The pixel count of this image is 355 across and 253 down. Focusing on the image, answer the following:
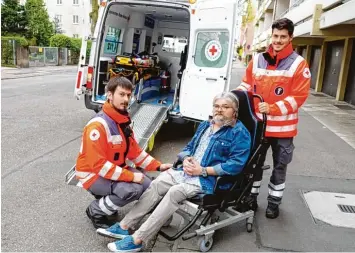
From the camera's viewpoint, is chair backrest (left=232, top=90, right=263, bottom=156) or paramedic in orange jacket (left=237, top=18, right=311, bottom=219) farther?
paramedic in orange jacket (left=237, top=18, right=311, bottom=219)

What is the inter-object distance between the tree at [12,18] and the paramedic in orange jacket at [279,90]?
32819 mm

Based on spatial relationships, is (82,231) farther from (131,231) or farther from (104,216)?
(131,231)

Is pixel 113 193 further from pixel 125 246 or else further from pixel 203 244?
pixel 203 244

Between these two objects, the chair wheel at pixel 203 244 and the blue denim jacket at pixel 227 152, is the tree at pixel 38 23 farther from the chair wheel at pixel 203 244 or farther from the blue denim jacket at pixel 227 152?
the chair wheel at pixel 203 244

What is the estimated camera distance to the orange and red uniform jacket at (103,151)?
3.20 meters

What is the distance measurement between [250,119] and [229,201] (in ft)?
2.61

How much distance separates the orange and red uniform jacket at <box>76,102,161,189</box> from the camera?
10.5 ft

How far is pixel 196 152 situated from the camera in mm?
3500

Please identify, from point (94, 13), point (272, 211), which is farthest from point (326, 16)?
point (94, 13)

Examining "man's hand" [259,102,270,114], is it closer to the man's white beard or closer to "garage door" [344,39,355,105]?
the man's white beard

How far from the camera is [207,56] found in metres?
6.30

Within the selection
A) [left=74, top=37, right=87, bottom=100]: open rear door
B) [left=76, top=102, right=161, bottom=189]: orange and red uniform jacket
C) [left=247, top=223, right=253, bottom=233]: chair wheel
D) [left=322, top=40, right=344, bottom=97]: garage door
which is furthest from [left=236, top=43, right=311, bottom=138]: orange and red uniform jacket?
[left=322, top=40, right=344, bottom=97]: garage door

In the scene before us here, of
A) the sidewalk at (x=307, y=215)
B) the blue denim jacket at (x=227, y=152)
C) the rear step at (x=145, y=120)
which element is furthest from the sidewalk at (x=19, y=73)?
the blue denim jacket at (x=227, y=152)

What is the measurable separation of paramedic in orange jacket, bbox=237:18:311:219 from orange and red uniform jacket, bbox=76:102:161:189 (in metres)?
1.36
